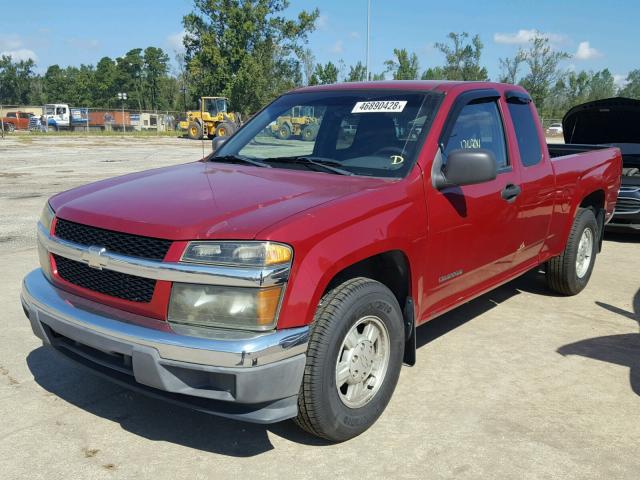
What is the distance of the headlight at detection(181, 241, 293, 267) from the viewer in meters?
2.54

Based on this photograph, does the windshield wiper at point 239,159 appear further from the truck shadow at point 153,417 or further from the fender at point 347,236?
the truck shadow at point 153,417

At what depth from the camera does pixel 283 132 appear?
4285 mm

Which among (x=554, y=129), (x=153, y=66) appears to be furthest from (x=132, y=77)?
(x=554, y=129)

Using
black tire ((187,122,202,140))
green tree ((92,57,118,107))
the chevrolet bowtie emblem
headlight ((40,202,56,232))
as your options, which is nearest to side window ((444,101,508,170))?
the chevrolet bowtie emblem

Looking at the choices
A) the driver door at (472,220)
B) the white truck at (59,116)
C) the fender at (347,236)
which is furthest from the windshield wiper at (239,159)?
the white truck at (59,116)

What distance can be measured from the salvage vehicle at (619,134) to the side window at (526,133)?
3913 millimetres

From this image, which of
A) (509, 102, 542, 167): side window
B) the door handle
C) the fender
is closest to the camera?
the fender

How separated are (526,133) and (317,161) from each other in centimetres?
192

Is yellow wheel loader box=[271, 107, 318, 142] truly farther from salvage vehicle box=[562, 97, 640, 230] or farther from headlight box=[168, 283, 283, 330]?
salvage vehicle box=[562, 97, 640, 230]

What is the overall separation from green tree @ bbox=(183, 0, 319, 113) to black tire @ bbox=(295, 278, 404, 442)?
170ft

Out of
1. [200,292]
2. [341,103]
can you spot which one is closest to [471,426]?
[200,292]

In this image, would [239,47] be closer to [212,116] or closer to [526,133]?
[212,116]

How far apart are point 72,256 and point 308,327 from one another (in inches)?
48.5

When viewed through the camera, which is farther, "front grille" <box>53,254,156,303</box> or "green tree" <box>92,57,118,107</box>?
"green tree" <box>92,57,118,107</box>
